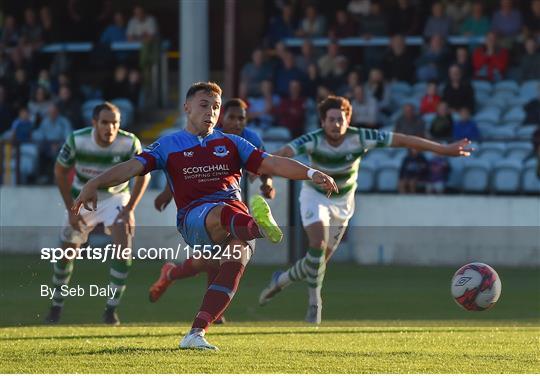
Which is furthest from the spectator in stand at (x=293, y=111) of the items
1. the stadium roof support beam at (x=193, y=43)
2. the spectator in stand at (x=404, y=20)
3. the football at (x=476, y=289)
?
the football at (x=476, y=289)

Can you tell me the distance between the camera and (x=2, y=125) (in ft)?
80.1

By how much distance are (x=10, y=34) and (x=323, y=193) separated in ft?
49.3

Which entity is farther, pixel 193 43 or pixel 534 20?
pixel 534 20

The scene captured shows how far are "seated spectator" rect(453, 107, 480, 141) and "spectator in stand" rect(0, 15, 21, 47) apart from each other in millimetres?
10198

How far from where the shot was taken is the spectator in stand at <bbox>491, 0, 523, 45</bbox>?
22719 millimetres

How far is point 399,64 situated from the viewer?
22734mm

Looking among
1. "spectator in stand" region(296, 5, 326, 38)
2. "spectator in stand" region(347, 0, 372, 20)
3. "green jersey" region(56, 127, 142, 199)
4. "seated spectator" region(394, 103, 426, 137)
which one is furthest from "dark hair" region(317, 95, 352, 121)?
"spectator in stand" region(347, 0, 372, 20)

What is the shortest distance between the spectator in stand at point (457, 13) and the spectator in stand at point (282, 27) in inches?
115

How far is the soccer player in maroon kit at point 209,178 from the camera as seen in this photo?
9672 millimetres

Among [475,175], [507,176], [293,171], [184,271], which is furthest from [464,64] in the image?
[293,171]

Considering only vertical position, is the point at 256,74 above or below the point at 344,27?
below

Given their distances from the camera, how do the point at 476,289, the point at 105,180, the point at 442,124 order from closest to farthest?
1. the point at 105,180
2. the point at 476,289
3. the point at 442,124

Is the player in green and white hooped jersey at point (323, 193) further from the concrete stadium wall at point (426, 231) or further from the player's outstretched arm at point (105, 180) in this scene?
the concrete stadium wall at point (426, 231)

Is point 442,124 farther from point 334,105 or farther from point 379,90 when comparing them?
point 334,105
